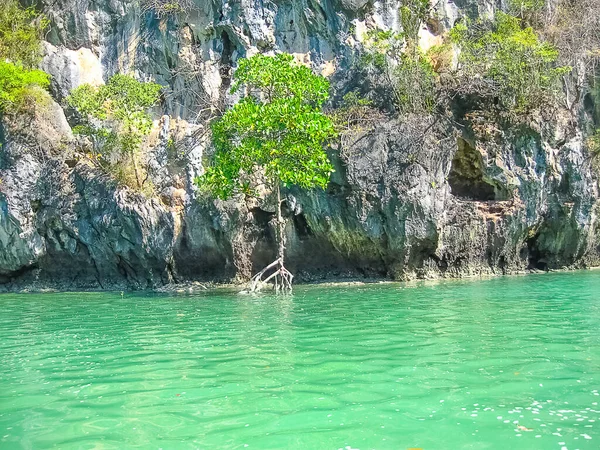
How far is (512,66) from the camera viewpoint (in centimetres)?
2100

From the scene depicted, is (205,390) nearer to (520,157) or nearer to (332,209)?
(332,209)

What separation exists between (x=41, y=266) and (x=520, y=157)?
780 inches

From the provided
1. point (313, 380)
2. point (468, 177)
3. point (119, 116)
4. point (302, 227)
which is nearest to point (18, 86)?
point (119, 116)

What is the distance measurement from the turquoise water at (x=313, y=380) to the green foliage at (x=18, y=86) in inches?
526

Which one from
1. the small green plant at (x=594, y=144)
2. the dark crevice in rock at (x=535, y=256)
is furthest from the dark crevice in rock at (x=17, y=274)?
the small green plant at (x=594, y=144)

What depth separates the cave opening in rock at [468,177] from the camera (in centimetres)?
2273

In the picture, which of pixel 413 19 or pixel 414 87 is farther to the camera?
pixel 413 19

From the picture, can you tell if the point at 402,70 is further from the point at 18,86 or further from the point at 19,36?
the point at 19,36

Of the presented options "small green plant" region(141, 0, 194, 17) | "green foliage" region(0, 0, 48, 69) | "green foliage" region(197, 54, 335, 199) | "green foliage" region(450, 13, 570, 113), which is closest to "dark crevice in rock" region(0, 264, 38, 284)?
"green foliage" region(0, 0, 48, 69)

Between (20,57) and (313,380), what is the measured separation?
23173mm

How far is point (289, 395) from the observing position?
17.4ft

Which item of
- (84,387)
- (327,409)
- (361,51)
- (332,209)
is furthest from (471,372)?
(361,51)

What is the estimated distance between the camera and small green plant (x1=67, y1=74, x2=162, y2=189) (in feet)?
70.0

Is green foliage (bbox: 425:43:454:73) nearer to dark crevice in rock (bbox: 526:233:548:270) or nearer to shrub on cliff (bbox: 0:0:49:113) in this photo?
dark crevice in rock (bbox: 526:233:548:270)
